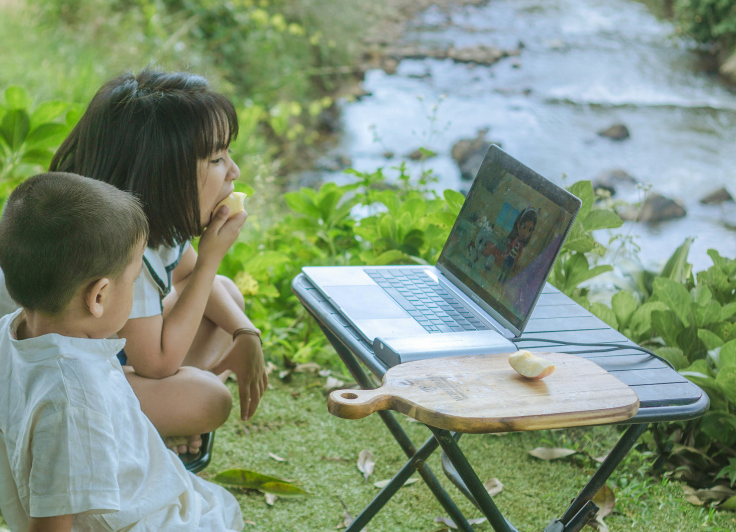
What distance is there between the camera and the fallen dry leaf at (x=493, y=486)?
2078 mm

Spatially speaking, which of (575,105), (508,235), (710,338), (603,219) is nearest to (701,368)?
(710,338)

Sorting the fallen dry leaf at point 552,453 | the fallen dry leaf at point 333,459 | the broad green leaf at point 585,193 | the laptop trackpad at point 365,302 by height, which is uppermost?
the broad green leaf at point 585,193

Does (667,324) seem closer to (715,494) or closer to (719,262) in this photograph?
(719,262)

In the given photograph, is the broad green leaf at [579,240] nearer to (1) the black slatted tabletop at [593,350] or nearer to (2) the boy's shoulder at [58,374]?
(1) the black slatted tabletop at [593,350]

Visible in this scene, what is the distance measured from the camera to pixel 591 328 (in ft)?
5.05

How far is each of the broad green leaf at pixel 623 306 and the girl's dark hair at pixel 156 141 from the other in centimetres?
146

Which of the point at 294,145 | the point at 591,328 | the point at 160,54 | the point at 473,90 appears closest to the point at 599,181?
the point at 473,90

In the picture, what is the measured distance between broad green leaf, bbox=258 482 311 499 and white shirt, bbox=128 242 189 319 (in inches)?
29.2

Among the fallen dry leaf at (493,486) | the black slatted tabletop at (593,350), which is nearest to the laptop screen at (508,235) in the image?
the black slatted tabletop at (593,350)

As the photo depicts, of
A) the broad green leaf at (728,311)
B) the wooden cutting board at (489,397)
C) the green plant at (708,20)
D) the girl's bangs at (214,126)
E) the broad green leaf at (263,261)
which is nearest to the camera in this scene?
the wooden cutting board at (489,397)

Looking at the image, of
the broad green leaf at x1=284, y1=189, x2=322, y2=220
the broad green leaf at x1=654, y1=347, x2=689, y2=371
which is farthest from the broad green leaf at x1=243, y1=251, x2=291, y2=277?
the broad green leaf at x1=654, y1=347, x2=689, y2=371

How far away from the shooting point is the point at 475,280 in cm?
158

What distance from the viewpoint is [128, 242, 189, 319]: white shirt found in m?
1.49

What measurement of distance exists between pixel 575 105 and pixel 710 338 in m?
6.00
